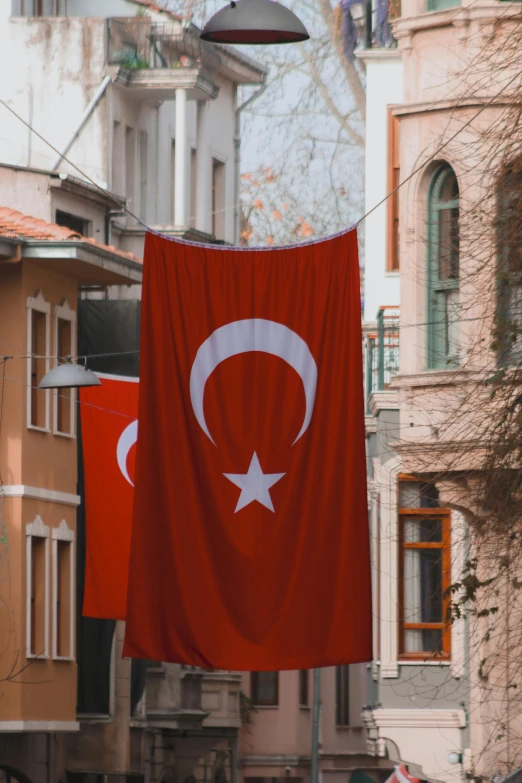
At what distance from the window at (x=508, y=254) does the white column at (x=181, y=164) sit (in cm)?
2613

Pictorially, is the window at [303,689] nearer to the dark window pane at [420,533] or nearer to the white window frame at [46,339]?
the white window frame at [46,339]

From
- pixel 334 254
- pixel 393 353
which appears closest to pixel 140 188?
pixel 393 353

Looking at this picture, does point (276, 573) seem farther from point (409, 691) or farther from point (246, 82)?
point (246, 82)

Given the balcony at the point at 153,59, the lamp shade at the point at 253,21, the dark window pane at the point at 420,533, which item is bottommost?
the dark window pane at the point at 420,533

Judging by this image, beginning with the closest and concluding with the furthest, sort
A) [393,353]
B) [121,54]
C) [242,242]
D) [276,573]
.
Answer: [276,573] → [393,353] → [121,54] → [242,242]

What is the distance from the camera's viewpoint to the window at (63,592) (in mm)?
35250

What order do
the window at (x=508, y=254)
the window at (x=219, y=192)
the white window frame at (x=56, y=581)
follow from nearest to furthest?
1. the window at (x=508, y=254)
2. the white window frame at (x=56, y=581)
3. the window at (x=219, y=192)

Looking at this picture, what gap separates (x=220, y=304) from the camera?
1495cm

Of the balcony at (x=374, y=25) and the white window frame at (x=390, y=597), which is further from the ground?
the balcony at (x=374, y=25)

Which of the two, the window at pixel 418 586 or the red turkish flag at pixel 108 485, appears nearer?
the red turkish flag at pixel 108 485

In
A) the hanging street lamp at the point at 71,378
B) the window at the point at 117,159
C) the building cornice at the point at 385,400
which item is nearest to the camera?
the hanging street lamp at the point at 71,378

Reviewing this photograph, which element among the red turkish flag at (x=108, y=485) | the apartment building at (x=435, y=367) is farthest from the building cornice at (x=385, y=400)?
the red turkish flag at (x=108, y=485)

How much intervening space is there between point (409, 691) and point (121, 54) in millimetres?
17239

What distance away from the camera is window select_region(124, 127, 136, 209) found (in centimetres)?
4247
